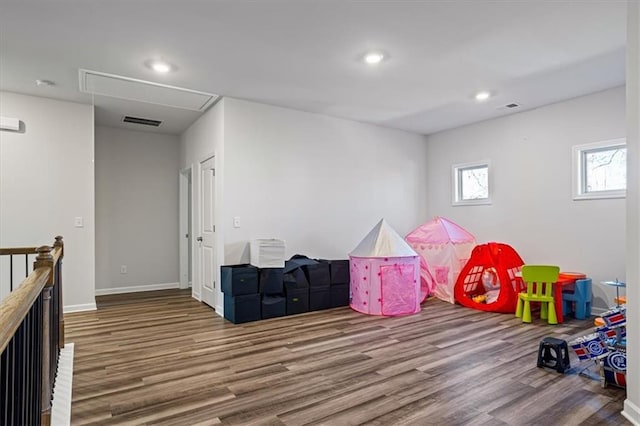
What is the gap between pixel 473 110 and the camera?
214 inches

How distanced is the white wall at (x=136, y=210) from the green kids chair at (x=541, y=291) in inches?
217

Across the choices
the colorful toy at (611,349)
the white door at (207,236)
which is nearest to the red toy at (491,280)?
the colorful toy at (611,349)

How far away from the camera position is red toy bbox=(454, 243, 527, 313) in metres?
4.77

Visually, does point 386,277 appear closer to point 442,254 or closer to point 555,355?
point 442,254

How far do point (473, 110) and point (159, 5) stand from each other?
4349 mm

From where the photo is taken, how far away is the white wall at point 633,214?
2.15m

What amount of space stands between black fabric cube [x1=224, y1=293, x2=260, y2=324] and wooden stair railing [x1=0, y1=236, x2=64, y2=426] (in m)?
2.35

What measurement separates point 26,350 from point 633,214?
310 centimetres

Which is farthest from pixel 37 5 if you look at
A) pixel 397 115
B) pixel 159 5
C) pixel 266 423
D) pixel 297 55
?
pixel 397 115

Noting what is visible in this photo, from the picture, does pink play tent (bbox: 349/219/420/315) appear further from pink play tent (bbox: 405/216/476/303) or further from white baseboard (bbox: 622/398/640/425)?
white baseboard (bbox: 622/398/640/425)

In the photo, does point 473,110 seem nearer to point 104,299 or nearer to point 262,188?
point 262,188

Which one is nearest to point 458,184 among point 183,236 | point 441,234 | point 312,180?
point 441,234

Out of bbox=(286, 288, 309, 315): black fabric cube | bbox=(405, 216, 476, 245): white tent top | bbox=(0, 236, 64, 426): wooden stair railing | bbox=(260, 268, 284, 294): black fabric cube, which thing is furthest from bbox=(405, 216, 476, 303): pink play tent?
bbox=(0, 236, 64, 426): wooden stair railing

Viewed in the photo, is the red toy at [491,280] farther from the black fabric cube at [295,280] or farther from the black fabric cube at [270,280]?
the black fabric cube at [270,280]
